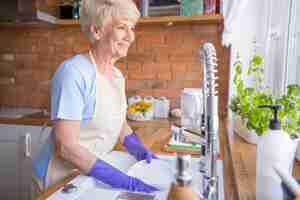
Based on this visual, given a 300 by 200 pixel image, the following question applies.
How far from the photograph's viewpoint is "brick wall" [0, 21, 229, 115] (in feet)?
6.93

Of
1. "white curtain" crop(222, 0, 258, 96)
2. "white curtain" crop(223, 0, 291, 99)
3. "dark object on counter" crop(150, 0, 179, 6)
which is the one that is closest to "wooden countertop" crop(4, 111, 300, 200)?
"white curtain" crop(223, 0, 291, 99)

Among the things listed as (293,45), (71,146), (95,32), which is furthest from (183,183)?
(293,45)

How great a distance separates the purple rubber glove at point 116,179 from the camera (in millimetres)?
841

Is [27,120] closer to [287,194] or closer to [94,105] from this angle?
[94,105]

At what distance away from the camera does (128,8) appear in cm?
104

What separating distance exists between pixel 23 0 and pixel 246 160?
1936 millimetres

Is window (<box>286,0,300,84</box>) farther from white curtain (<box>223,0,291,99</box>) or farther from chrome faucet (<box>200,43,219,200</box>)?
chrome faucet (<box>200,43,219,200</box>)

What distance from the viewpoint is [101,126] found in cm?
109

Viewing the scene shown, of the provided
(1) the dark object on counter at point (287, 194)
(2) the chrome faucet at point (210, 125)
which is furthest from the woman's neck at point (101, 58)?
(1) the dark object on counter at point (287, 194)

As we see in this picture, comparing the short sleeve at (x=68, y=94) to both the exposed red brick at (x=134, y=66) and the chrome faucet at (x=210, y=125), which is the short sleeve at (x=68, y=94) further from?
the exposed red brick at (x=134, y=66)

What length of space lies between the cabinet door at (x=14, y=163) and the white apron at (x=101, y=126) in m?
1.06

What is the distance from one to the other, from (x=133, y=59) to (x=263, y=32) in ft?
3.32

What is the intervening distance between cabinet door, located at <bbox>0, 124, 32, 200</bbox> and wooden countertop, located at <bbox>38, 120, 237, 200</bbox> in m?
0.86

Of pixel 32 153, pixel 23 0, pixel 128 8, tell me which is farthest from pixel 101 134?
pixel 23 0
